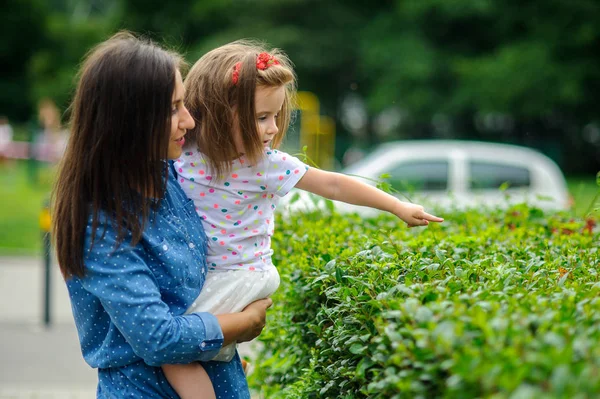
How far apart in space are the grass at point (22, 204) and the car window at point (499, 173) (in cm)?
85

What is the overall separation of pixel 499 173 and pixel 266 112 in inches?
350

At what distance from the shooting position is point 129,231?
6.45ft

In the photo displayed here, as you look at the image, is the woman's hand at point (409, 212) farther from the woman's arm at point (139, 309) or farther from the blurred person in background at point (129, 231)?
the woman's arm at point (139, 309)

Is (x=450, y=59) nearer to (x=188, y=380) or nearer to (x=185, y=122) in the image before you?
(x=185, y=122)

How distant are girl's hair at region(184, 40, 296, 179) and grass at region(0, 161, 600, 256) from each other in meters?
2.96

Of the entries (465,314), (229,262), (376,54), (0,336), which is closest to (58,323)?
(0,336)

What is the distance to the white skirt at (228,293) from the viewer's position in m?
2.21

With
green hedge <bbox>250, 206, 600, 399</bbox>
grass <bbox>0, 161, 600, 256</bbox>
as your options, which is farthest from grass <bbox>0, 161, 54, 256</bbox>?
green hedge <bbox>250, 206, 600, 399</bbox>

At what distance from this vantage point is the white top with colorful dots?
2.31 metres

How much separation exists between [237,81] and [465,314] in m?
1.15

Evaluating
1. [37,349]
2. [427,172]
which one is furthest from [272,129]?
[427,172]

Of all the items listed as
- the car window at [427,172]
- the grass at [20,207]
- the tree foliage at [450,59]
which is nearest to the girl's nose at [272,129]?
the grass at [20,207]

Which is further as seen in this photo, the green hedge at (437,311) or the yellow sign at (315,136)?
the yellow sign at (315,136)

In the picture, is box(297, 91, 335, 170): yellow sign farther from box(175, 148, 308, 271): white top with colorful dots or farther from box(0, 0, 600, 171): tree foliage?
box(175, 148, 308, 271): white top with colorful dots
